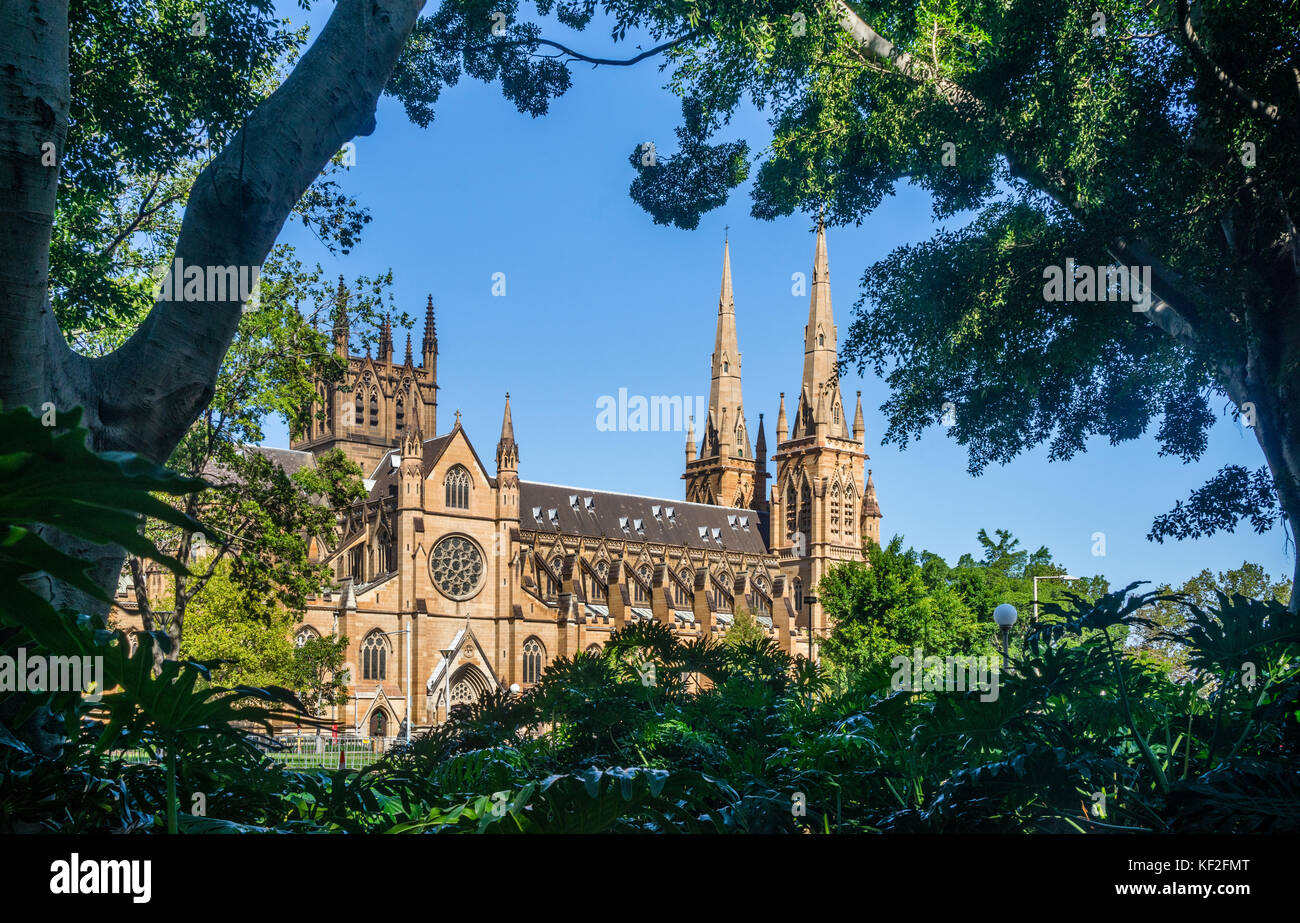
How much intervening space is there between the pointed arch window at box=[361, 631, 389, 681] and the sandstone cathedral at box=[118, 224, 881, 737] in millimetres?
87

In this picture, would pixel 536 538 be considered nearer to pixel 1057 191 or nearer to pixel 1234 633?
pixel 1057 191

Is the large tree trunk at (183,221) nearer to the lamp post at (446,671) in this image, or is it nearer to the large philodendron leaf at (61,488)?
the large philodendron leaf at (61,488)

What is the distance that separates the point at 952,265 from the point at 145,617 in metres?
12.9

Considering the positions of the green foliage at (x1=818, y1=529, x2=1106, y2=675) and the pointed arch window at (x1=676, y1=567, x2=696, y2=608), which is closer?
the green foliage at (x1=818, y1=529, x2=1106, y2=675)

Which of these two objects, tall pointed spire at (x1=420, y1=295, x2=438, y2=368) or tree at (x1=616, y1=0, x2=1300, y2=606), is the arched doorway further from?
tree at (x1=616, y1=0, x2=1300, y2=606)

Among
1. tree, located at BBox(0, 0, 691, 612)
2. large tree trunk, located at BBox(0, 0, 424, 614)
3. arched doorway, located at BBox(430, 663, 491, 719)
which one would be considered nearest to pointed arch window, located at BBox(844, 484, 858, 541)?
arched doorway, located at BBox(430, 663, 491, 719)

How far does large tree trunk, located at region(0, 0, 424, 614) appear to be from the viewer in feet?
12.2

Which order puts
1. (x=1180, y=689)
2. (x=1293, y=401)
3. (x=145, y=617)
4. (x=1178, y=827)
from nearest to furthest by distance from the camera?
1. (x=1178, y=827)
2. (x=1180, y=689)
3. (x=1293, y=401)
4. (x=145, y=617)

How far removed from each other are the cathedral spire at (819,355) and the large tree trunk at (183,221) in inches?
3768

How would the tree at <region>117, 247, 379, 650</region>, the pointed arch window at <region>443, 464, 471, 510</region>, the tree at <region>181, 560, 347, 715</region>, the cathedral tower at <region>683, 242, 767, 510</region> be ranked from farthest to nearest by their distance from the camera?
the cathedral tower at <region>683, 242, 767, 510</region>
the pointed arch window at <region>443, 464, 471, 510</region>
the tree at <region>181, 560, 347, 715</region>
the tree at <region>117, 247, 379, 650</region>

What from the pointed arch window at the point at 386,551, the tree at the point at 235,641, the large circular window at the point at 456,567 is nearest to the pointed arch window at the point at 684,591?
the large circular window at the point at 456,567
